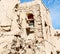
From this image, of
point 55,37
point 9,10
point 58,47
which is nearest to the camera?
point 9,10

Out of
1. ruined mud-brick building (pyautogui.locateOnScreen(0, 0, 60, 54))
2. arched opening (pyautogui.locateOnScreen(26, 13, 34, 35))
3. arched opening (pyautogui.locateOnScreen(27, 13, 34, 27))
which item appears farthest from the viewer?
arched opening (pyautogui.locateOnScreen(27, 13, 34, 27))

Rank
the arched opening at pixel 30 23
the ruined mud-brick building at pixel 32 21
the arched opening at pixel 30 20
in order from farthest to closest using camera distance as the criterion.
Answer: the arched opening at pixel 30 20, the arched opening at pixel 30 23, the ruined mud-brick building at pixel 32 21

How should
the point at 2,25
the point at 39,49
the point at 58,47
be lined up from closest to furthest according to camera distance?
the point at 2,25 < the point at 39,49 < the point at 58,47

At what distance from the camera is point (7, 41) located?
38.0ft

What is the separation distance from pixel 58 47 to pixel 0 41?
15.6 meters

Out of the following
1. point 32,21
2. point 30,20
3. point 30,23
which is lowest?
point 30,23

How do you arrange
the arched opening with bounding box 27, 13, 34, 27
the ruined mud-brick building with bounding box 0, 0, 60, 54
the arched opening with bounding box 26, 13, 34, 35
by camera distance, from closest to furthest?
1. the ruined mud-brick building with bounding box 0, 0, 60, 54
2. the arched opening with bounding box 26, 13, 34, 35
3. the arched opening with bounding box 27, 13, 34, 27

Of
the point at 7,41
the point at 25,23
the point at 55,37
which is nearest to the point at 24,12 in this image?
the point at 25,23

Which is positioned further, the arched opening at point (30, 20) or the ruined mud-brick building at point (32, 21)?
the arched opening at point (30, 20)

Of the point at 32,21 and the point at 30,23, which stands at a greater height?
the point at 32,21

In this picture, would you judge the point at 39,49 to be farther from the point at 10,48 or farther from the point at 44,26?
the point at 10,48

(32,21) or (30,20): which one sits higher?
(30,20)

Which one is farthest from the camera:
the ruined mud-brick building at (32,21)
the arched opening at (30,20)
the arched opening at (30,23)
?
the arched opening at (30,20)

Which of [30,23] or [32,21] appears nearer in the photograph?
[32,21]
